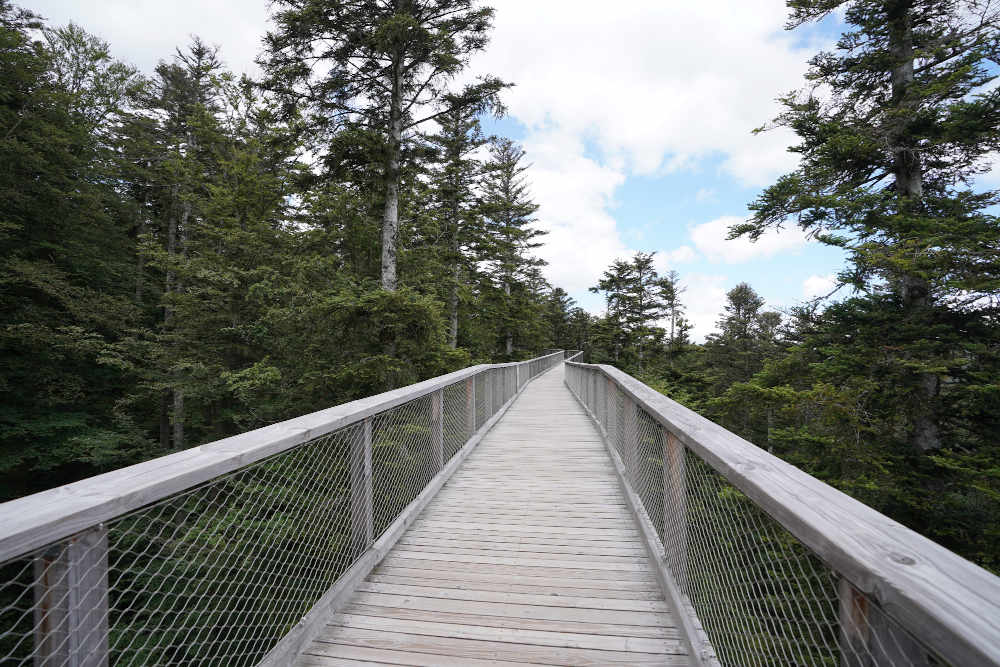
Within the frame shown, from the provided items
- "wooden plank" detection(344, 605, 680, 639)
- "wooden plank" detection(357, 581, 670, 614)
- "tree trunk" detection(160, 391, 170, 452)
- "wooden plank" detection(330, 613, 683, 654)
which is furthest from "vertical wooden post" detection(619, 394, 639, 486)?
"tree trunk" detection(160, 391, 170, 452)

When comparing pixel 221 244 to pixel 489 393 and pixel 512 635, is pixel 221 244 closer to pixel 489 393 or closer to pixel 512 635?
pixel 489 393

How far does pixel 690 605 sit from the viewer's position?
2264mm

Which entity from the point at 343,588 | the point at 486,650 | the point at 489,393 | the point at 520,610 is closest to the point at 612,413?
the point at 489,393

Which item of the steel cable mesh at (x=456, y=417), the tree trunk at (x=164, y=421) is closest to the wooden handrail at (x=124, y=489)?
the steel cable mesh at (x=456, y=417)

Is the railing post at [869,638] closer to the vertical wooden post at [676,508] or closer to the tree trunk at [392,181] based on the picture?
the vertical wooden post at [676,508]

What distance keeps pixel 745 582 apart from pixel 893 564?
37.3 inches

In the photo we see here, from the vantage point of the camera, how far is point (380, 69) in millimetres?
10016

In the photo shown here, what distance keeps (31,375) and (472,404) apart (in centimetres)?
1370

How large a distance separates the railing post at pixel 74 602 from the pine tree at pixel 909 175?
33.4 feet

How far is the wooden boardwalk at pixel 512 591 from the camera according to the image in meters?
2.09

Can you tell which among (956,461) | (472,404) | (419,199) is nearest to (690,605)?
(472,404)

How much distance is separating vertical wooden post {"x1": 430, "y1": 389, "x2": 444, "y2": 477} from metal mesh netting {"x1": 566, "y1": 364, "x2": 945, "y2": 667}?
2122mm

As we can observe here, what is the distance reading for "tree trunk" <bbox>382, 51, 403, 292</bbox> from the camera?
9.60m

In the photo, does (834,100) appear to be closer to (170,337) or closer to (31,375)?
(170,337)
